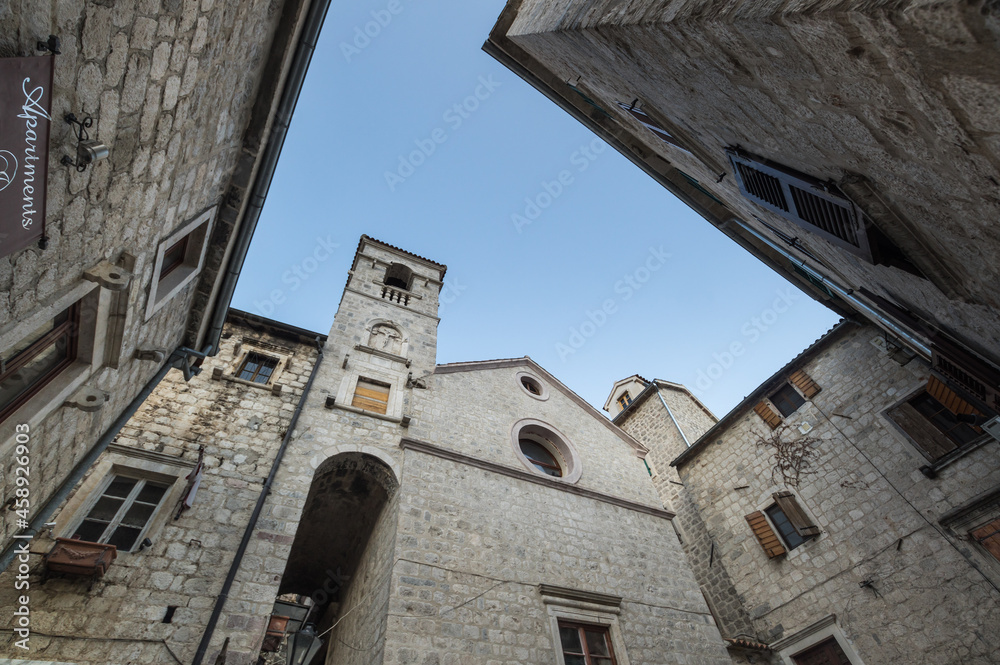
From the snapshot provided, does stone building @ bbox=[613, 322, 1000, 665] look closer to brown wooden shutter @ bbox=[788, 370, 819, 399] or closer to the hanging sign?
brown wooden shutter @ bbox=[788, 370, 819, 399]

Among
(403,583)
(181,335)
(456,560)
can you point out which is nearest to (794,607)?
(456,560)

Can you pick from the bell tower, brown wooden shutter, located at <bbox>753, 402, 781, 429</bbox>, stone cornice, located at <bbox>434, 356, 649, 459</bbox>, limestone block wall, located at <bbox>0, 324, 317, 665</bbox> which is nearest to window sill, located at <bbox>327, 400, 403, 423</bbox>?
the bell tower

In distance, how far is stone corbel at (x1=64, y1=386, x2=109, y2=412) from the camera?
3.68 meters

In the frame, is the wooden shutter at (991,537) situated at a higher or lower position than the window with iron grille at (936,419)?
lower

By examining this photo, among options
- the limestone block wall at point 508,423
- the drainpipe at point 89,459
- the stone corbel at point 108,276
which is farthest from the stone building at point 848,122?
the drainpipe at point 89,459

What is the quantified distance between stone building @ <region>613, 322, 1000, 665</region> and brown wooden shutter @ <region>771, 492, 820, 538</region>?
0.03 meters

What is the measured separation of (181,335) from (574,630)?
24.6ft

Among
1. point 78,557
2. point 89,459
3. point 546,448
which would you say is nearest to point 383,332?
point 546,448

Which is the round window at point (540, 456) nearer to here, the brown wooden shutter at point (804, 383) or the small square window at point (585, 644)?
the small square window at point (585, 644)

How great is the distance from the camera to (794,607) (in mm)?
9445

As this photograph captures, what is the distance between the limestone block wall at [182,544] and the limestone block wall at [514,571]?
197cm

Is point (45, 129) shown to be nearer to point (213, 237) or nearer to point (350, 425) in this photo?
point (213, 237)

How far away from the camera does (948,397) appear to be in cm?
866

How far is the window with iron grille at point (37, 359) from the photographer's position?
9.97 feet
